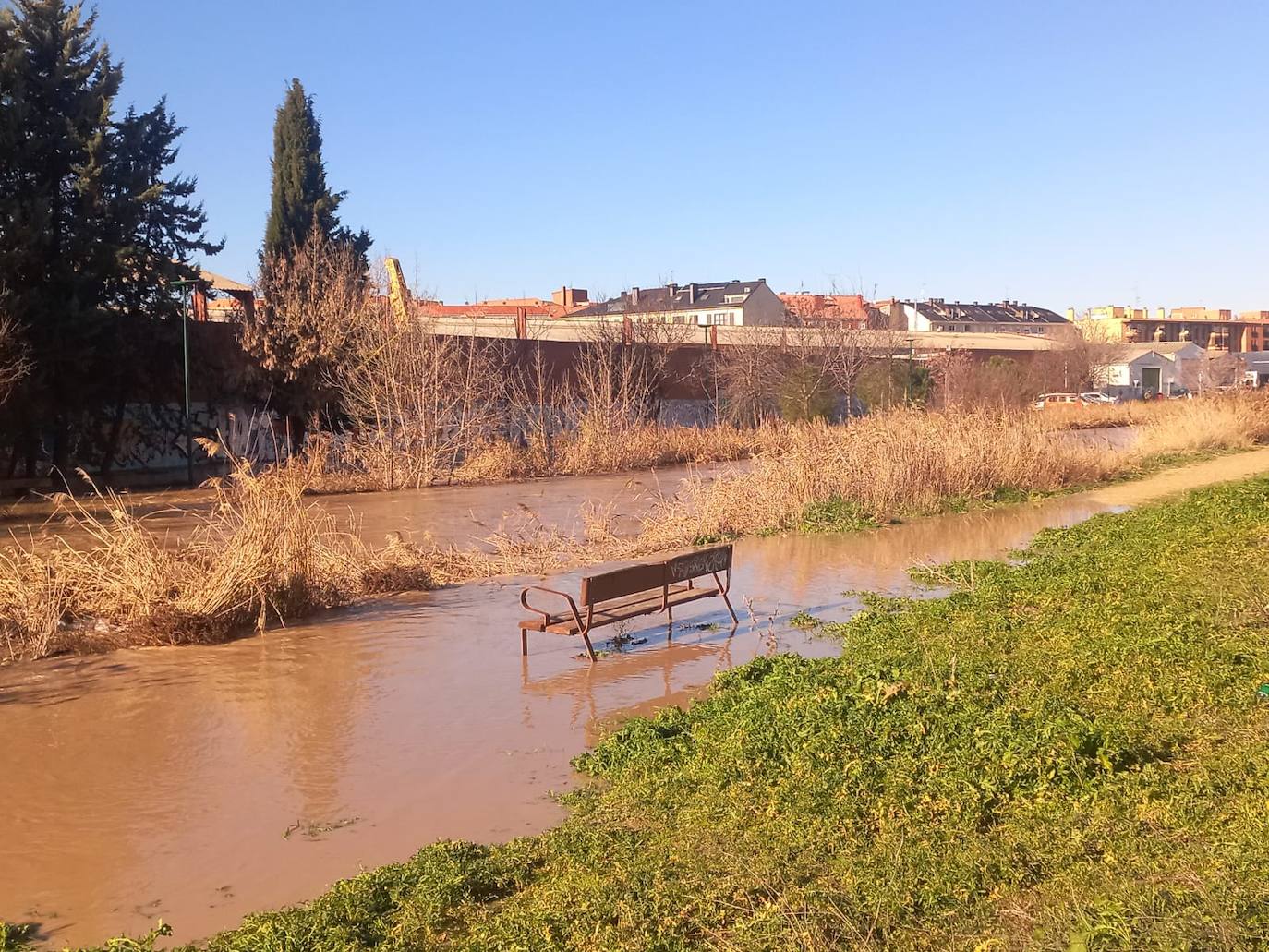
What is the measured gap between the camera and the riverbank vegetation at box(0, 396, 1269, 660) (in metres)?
10.1

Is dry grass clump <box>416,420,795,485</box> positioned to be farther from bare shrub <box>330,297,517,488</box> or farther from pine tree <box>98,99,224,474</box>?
pine tree <box>98,99,224,474</box>

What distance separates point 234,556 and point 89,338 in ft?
48.3

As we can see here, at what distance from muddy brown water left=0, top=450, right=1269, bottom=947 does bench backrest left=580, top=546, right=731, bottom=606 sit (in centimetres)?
62

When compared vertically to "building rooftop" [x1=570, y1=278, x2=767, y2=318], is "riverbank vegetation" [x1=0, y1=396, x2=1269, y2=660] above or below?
below

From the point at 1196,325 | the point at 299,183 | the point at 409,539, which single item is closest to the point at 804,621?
the point at 409,539

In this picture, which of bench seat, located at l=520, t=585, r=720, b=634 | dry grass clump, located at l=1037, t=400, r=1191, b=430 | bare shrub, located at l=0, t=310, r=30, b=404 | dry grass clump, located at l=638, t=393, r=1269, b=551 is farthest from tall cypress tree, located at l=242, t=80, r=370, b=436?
dry grass clump, located at l=1037, t=400, r=1191, b=430

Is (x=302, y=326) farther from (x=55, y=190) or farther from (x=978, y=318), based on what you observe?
(x=978, y=318)

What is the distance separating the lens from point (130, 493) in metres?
23.0

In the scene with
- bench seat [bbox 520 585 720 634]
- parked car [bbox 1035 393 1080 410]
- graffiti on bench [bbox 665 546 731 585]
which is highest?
parked car [bbox 1035 393 1080 410]

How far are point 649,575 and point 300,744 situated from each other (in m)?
3.32

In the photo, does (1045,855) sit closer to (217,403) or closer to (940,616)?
(940,616)

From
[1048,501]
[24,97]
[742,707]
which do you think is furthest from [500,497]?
[742,707]

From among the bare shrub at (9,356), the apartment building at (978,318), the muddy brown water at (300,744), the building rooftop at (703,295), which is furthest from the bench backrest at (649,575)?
the apartment building at (978,318)

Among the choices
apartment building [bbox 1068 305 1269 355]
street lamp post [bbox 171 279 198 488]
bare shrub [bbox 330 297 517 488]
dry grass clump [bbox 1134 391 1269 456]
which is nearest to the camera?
street lamp post [bbox 171 279 198 488]
